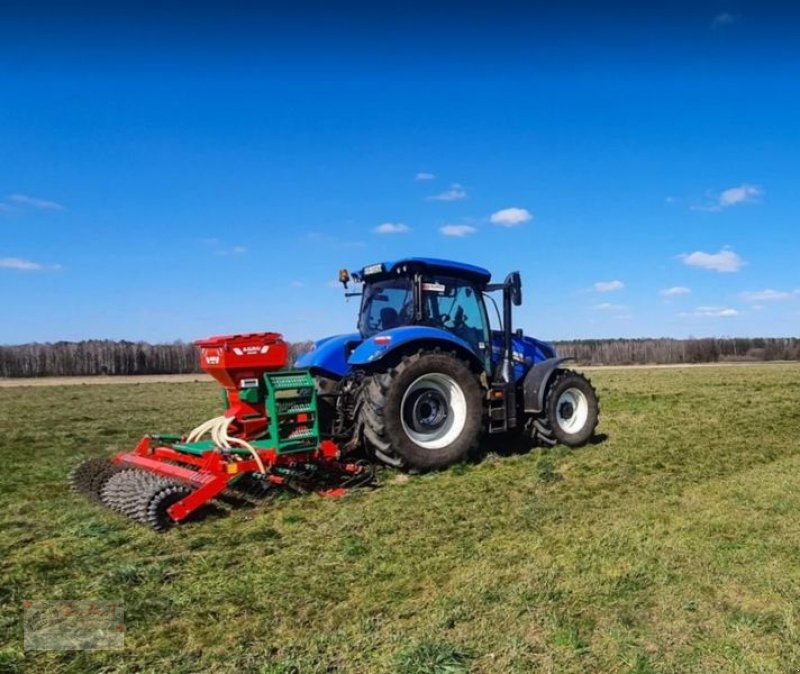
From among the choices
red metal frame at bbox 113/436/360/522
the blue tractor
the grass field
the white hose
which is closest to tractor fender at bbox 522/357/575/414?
Result: the blue tractor

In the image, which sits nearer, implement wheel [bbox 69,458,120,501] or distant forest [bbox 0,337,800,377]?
implement wheel [bbox 69,458,120,501]

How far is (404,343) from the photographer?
23.7 ft

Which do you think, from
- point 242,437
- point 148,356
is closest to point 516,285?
point 242,437

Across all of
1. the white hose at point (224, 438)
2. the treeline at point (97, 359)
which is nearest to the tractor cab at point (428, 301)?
the white hose at point (224, 438)

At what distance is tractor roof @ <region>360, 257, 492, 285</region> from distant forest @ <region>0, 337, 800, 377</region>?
Result: 2632 cm

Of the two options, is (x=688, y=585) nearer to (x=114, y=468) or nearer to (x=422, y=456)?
(x=422, y=456)

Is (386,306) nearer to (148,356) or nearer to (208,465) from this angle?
(208,465)

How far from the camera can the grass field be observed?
311cm

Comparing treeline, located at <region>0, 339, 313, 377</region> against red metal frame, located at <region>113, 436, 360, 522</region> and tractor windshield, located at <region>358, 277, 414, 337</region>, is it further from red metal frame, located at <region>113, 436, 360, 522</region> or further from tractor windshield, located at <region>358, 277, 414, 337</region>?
red metal frame, located at <region>113, 436, 360, 522</region>

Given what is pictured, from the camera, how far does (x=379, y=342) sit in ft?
23.6

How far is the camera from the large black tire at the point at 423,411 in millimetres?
6855

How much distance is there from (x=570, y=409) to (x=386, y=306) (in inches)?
117

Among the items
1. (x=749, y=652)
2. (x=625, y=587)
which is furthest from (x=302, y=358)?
(x=749, y=652)

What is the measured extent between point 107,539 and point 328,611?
7.19 feet
